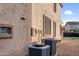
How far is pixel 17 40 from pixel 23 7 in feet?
1.45

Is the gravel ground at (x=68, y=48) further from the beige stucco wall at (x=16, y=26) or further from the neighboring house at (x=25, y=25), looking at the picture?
the beige stucco wall at (x=16, y=26)

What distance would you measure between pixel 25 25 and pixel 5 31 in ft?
1.35

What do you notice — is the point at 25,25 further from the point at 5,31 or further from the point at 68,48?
the point at 68,48

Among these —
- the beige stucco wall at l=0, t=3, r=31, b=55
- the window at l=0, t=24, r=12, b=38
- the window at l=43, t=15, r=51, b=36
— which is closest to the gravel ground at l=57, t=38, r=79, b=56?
the window at l=43, t=15, r=51, b=36

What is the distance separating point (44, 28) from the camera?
2627mm

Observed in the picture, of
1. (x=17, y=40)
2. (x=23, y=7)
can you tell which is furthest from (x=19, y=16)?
(x=17, y=40)

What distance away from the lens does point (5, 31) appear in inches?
80.9

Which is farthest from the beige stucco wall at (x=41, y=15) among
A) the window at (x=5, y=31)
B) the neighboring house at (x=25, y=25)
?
the window at (x=5, y=31)

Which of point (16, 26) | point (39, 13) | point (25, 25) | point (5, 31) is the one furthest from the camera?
point (39, 13)

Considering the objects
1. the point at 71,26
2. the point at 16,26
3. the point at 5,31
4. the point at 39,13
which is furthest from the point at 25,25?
the point at 71,26

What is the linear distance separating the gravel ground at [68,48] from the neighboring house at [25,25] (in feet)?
0.44

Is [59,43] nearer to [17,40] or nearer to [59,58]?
[59,58]

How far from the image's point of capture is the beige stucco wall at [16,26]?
2066 millimetres

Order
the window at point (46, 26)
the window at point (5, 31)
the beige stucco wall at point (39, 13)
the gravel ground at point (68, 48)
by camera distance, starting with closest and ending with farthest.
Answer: the window at point (5, 31)
the gravel ground at point (68, 48)
the beige stucco wall at point (39, 13)
the window at point (46, 26)
